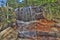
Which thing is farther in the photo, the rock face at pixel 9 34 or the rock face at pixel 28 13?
the rock face at pixel 28 13

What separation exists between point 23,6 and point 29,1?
31 centimetres

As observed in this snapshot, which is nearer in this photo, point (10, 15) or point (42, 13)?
point (10, 15)

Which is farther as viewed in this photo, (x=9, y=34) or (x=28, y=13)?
(x=28, y=13)

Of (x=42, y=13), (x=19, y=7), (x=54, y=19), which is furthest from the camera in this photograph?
(x=19, y=7)

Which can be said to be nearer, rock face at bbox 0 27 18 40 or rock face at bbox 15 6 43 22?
rock face at bbox 0 27 18 40

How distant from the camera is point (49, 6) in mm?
5504

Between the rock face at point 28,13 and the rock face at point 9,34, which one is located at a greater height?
the rock face at point 28,13

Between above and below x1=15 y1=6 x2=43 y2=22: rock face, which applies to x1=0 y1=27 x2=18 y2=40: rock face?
below

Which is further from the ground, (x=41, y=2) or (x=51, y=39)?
(x=41, y=2)

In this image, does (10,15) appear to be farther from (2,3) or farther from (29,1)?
(29,1)

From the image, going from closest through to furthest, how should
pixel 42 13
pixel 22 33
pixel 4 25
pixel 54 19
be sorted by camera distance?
pixel 4 25, pixel 22 33, pixel 54 19, pixel 42 13

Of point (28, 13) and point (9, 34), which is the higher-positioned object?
point (28, 13)

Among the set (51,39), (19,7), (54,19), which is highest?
(19,7)

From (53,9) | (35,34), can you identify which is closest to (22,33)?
(35,34)
